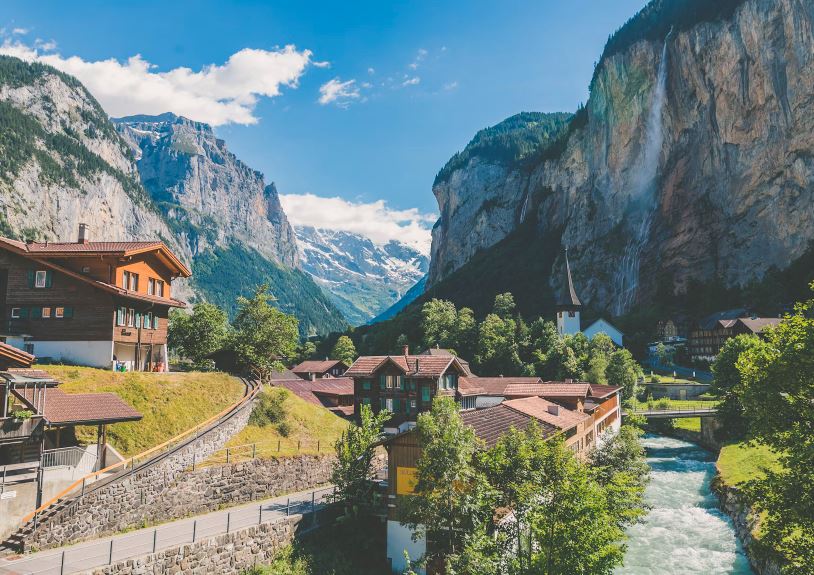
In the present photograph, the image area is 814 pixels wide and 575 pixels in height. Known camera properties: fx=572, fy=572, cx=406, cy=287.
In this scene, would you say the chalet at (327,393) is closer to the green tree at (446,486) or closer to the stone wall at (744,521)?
the stone wall at (744,521)

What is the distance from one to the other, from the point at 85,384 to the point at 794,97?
12601cm

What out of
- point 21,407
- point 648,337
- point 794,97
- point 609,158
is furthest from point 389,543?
point 609,158

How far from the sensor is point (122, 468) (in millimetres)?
27812

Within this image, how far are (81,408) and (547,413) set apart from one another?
31394 millimetres

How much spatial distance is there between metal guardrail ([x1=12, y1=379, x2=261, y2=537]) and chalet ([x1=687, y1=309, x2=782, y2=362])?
96034 millimetres

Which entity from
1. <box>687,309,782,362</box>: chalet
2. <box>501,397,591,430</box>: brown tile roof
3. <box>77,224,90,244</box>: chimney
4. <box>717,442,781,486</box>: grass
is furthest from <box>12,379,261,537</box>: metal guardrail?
<box>687,309,782,362</box>: chalet

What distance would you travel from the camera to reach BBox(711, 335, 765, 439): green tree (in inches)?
2432

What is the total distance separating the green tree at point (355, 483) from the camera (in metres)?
31.4

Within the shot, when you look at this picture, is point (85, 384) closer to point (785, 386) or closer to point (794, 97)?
point (785, 386)

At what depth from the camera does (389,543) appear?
3088cm

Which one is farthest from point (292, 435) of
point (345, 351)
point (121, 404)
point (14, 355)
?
point (345, 351)

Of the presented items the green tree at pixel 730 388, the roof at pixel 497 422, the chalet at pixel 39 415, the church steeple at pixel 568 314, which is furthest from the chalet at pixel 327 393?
the church steeple at pixel 568 314

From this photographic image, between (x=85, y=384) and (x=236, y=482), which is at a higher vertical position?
(x=85, y=384)

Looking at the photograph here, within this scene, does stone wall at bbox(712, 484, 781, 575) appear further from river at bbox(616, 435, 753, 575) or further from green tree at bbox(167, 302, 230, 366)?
green tree at bbox(167, 302, 230, 366)
